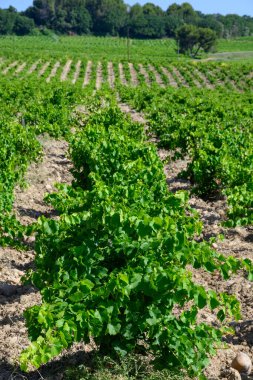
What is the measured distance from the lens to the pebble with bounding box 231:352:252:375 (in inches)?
207

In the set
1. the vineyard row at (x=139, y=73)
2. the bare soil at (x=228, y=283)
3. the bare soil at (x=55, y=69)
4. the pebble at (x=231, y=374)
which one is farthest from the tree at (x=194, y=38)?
the pebble at (x=231, y=374)

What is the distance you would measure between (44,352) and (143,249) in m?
1.24

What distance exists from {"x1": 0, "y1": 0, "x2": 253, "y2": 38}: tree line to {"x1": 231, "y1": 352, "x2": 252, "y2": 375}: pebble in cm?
11085

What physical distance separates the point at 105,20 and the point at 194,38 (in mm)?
56642

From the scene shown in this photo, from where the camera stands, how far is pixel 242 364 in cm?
525

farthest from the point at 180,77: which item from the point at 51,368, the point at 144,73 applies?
the point at 51,368

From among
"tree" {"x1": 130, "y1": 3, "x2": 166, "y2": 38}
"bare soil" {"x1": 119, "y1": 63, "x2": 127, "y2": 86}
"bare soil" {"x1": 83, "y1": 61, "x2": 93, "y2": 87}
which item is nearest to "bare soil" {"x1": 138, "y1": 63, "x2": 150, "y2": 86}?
"bare soil" {"x1": 119, "y1": 63, "x2": 127, "y2": 86}

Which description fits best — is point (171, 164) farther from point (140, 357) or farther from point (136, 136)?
point (140, 357)

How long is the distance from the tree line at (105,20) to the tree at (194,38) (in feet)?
86.9

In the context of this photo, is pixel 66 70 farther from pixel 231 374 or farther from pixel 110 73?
pixel 231 374

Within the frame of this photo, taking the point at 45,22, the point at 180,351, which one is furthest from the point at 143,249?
the point at 45,22

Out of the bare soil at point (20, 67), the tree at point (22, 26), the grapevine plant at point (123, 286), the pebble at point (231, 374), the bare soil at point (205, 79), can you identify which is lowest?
the bare soil at point (205, 79)

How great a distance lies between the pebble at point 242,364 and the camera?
5250mm

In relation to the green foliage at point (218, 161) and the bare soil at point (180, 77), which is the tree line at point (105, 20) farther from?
the green foliage at point (218, 161)
